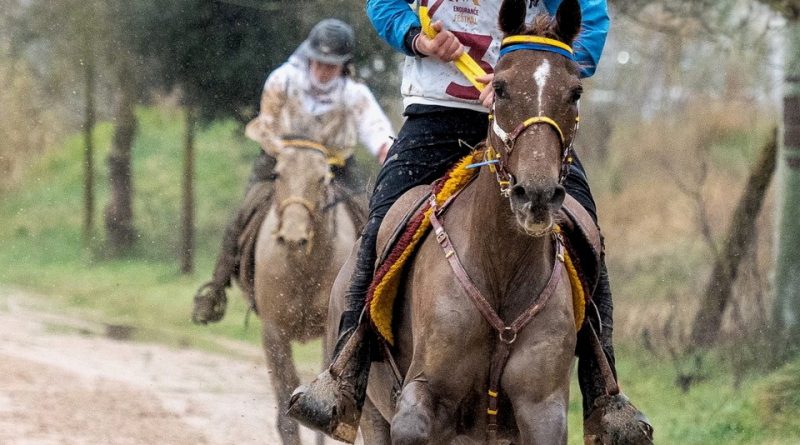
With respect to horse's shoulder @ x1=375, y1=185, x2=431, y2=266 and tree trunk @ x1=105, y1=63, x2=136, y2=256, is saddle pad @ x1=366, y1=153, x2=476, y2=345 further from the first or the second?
tree trunk @ x1=105, y1=63, x2=136, y2=256

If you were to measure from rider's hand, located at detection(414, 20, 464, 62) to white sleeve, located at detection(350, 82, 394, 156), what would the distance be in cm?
423

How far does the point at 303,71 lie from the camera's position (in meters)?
10.5

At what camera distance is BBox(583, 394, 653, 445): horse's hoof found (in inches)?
227

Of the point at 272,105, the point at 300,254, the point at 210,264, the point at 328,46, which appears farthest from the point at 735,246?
the point at 210,264

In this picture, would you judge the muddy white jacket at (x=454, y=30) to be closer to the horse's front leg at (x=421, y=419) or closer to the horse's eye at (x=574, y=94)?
the horse's eye at (x=574, y=94)

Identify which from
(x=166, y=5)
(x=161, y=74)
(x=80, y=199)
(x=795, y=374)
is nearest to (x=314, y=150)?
(x=795, y=374)

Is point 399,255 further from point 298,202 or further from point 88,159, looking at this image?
point 88,159

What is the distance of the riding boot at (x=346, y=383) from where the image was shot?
600 cm

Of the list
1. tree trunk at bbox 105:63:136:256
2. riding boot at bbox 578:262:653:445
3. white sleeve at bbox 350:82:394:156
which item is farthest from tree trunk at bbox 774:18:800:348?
tree trunk at bbox 105:63:136:256

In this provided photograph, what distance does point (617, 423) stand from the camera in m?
5.77

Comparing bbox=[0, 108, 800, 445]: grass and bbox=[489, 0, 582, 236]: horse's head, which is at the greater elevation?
bbox=[489, 0, 582, 236]: horse's head

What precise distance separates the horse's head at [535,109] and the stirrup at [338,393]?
123cm

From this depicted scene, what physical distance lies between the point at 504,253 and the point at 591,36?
1.03 meters

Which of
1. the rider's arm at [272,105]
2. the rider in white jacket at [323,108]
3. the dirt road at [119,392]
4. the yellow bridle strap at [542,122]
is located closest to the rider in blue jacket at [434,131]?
the yellow bridle strap at [542,122]
